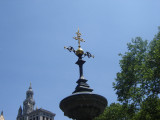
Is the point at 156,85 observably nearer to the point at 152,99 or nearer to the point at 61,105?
the point at 152,99

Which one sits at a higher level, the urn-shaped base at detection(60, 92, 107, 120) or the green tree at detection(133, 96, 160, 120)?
the green tree at detection(133, 96, 160, 120)

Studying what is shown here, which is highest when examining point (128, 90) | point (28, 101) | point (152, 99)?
point (28, 101)

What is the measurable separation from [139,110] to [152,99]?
2609 millimetres

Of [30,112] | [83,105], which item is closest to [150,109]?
[83,105]

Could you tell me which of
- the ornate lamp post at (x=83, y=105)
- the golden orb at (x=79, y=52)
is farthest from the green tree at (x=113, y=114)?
the ornate lamp post at (x=83, y=105)

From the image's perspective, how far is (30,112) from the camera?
525 feet

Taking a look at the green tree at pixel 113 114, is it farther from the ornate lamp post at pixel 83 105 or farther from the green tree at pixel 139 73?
the ornate lamp post at pixel 83 105

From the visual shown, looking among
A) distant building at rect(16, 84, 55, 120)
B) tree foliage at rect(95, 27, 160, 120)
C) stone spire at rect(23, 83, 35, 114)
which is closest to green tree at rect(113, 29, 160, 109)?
tree foliage at rect(95, 27, 160, 120)

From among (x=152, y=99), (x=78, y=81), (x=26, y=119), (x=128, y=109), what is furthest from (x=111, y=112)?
(x=26, y=119)

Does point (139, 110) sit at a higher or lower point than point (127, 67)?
lower

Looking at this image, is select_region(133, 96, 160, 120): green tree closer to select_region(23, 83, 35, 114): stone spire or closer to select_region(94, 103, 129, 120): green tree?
select_region(94, 103, 129, 120): green tree

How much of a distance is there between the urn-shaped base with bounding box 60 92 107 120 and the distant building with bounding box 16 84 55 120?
467 ft

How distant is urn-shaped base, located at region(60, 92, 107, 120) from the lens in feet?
46.1

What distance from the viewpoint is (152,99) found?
915 inches
